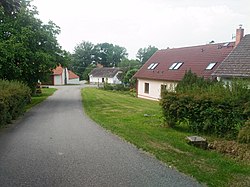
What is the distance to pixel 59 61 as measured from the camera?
29734mm

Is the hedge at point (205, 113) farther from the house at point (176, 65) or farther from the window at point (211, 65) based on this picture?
the window at point (211, 65)

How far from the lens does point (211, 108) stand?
10.9m

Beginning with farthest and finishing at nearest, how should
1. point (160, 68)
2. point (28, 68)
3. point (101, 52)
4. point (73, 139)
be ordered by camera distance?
point (101, 52)
point (160, 68)
point (28, 68)
point (73, 139)

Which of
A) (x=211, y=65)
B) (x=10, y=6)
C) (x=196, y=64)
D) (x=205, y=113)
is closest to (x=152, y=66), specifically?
(x=196, y=64)

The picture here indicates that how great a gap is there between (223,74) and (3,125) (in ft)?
47.9

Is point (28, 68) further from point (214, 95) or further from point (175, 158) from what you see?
point (175, 158)

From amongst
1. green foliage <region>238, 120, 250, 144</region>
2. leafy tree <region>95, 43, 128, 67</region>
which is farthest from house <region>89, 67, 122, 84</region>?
green foliage <region>238, 120, 250, 144</region>

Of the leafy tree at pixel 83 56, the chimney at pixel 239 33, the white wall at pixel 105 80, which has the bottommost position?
the white wall at pixel 105 80

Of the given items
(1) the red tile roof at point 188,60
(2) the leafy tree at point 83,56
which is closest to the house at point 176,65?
(1) the red tile roof at point 188,60

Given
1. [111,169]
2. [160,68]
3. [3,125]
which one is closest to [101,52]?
[160,68]

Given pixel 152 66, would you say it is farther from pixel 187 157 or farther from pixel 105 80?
pixel 105 80

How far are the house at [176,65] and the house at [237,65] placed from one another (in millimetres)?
3547

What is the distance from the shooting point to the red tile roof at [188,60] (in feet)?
91.8

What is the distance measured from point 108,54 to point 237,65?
9272 centimetres
